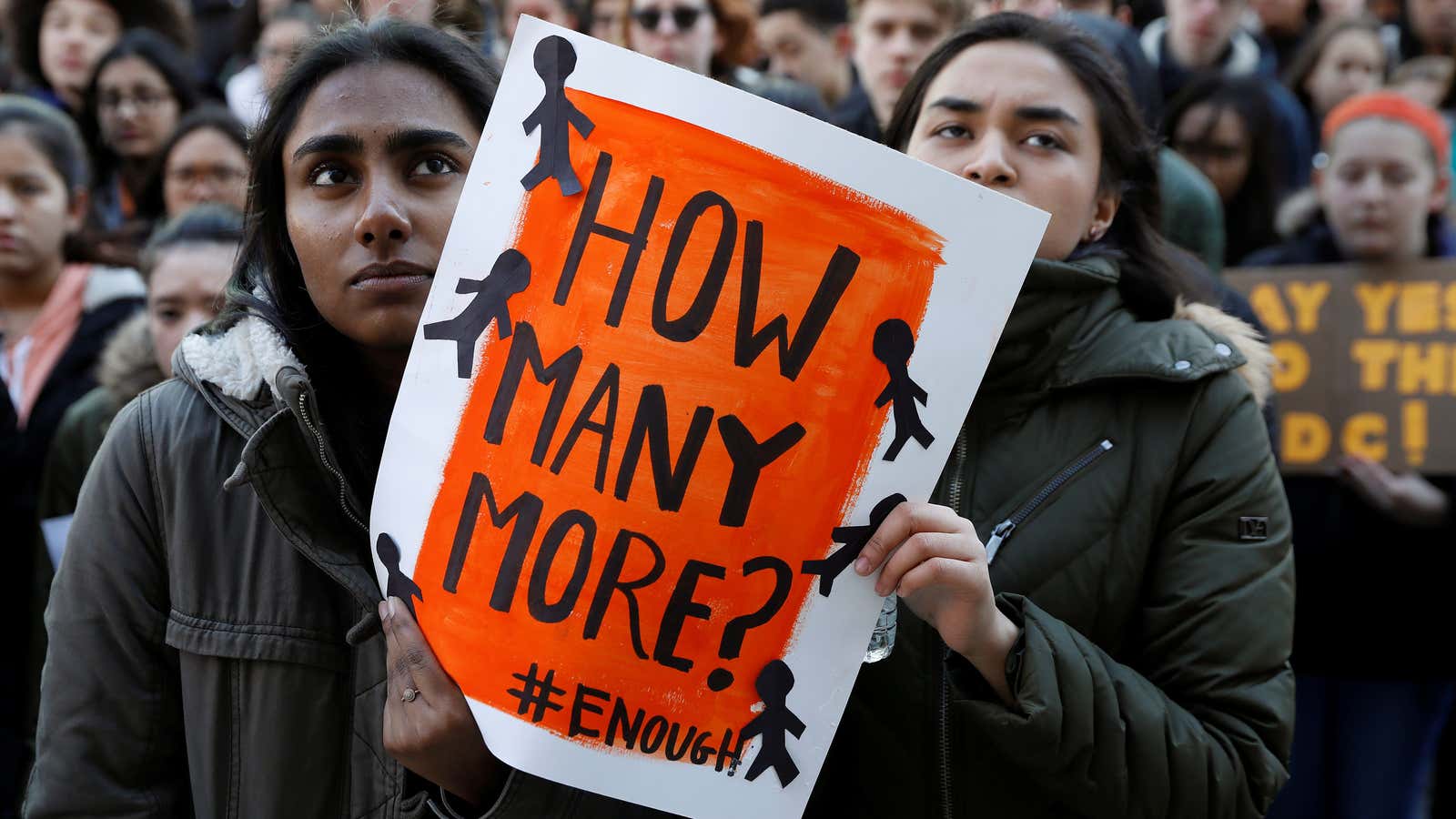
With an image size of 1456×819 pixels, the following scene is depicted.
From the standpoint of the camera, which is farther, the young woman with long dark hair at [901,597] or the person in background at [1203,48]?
the person in background at [1203,48]

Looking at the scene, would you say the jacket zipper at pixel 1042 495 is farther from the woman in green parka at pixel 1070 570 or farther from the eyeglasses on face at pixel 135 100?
the eyeglasses on face at pixel 135 100

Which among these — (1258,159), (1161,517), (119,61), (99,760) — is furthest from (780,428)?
(119,61)

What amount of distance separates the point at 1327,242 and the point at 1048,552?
279 centimetres

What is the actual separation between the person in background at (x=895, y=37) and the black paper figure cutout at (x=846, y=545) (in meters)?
2.81

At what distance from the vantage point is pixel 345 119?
1.79 meters

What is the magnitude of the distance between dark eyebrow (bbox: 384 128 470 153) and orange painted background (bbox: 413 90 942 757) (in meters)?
0.31

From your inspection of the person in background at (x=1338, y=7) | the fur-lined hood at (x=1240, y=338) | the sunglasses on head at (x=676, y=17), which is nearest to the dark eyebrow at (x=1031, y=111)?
the fur-lined hood at (x=1240, y=338)

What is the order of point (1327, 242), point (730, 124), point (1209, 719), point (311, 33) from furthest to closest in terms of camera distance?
point (1327, 242), point (311, 33), point (1209, 719), point (730, 124)

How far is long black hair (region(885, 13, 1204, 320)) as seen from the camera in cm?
210

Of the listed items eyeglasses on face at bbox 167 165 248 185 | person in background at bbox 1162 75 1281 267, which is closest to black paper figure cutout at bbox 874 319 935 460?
person in background at bbox 1162 75 1281 267

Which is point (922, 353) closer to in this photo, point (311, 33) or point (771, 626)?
point (771, 626)

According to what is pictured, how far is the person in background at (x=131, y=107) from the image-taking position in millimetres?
5398

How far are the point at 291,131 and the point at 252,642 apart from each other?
0.68m

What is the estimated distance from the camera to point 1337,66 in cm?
618
